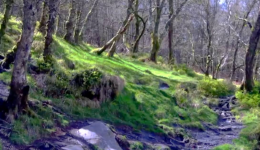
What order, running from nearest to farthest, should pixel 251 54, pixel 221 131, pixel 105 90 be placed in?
pixel 105 90 < pixel 221 131 < pixel 251 54

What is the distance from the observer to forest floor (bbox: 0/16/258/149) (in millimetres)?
9203

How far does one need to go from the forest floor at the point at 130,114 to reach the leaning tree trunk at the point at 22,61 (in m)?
0.33

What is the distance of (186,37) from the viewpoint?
5238cm

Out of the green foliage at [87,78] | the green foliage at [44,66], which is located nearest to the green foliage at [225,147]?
the green foliage at [87,78]

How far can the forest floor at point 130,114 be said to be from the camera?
9.20m

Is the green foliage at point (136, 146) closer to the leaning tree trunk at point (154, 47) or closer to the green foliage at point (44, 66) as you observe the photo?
the green foliage at point (44, 66)

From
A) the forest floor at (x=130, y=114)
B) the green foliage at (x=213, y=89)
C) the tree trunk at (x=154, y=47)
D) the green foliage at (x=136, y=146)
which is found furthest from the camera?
the tree trunk at (x=154, y=47)

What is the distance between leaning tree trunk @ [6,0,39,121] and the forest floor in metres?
0.33

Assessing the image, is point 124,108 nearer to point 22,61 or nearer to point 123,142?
point 123,142

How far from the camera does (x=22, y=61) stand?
333 inches

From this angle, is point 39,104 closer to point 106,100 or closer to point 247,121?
point 106,100

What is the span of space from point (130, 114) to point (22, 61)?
17.8ft

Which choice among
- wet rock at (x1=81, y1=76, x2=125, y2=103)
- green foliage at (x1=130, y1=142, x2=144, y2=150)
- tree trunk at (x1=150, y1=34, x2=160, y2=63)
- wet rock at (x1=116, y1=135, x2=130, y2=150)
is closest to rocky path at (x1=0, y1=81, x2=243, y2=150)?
wet rock at (x1=116, y1=135, x2=130, y2=150)

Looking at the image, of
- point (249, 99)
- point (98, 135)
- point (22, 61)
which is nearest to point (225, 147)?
point (98, 135)
